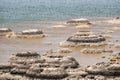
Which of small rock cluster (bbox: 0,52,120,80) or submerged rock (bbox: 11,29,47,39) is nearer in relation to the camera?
small rock cluster (bbox: 0,52,120,80)

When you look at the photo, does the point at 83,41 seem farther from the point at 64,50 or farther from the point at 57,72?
the point at 57,72

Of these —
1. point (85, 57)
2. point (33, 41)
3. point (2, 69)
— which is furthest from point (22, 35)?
point (2, 69)

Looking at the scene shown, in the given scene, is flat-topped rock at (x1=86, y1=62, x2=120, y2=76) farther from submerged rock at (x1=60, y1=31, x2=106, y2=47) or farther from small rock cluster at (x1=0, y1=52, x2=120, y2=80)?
submerged rock at (x1=60, y1=31, x2=106, y2=47)

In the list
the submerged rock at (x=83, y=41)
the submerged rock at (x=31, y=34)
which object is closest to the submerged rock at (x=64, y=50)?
the submerged rock at (x=83, y=41)

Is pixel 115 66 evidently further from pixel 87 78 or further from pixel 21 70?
pixel 21 70

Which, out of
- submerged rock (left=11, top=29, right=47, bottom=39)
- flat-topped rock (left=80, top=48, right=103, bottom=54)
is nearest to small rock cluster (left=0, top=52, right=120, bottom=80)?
flat-topped rock (left=80, top=48, right=103, bottom=54)

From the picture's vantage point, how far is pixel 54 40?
8088 cm

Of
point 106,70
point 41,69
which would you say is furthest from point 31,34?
point 106,70

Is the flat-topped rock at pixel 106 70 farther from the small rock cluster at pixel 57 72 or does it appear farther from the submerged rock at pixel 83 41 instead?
the submerged rock at pixel 83 41

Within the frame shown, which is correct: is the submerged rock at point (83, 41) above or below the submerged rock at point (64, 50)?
above

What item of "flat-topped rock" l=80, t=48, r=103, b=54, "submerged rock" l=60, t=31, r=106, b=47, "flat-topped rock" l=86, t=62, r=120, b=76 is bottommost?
"flat-topped rock" l=86, t=62, r=120, b=76

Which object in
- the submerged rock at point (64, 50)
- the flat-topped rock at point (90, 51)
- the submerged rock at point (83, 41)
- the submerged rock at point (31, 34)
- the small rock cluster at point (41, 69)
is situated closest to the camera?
the small rock cluster at point (41, 69)

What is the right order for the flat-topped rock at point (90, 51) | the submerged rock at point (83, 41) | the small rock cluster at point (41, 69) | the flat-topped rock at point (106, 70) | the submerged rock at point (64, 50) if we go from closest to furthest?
the small rock cluster at point (41, 69)
the flat-topped rock at point (106, 70)
the flat-topped rock at point (90, 51)
the submerged rock at point (64, 50)
the submerged rock at point (83, 41)

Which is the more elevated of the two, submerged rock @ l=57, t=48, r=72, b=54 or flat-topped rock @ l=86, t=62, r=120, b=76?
submerged rock @ l=57, t=48, r=72, b=54
